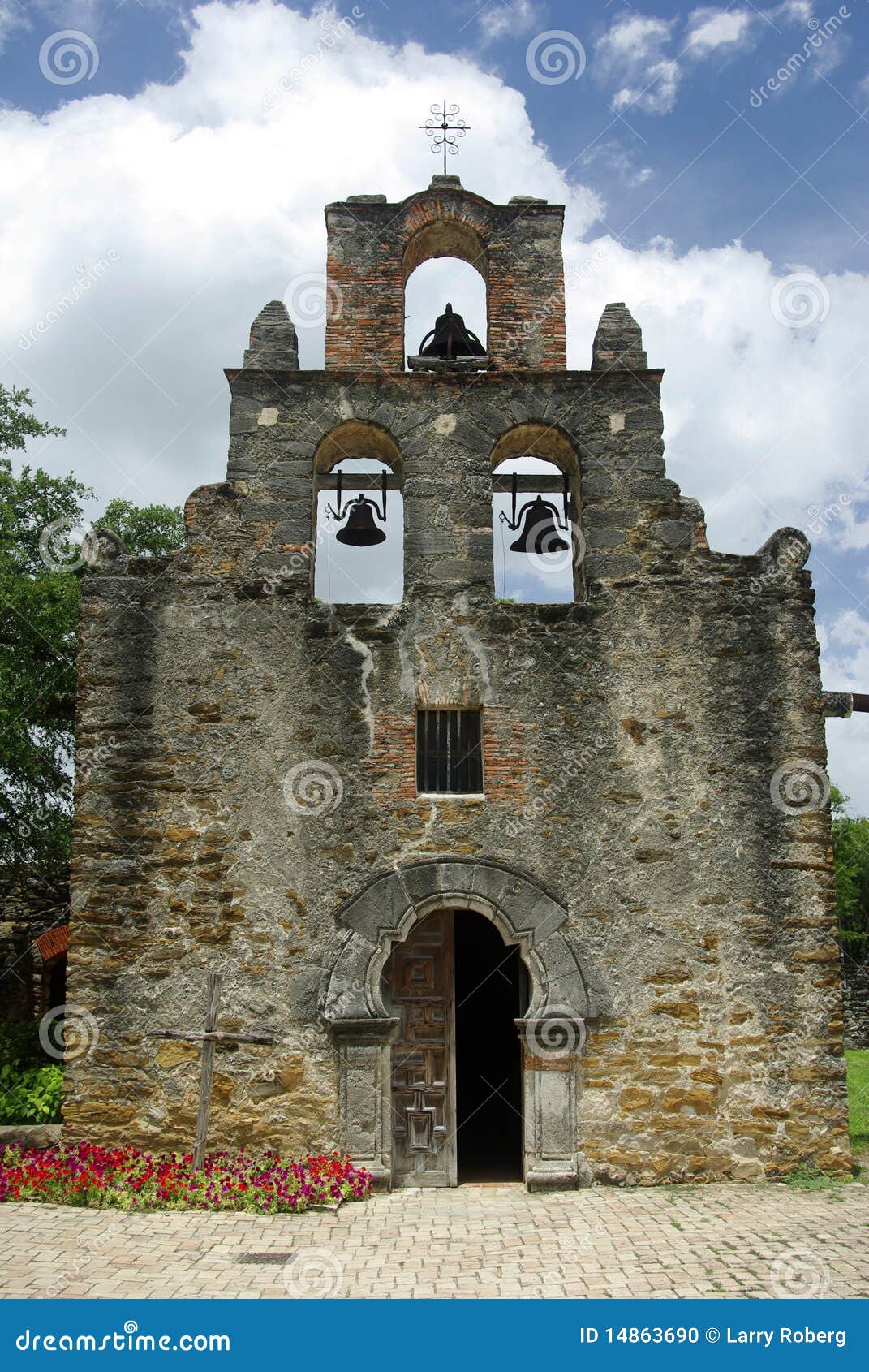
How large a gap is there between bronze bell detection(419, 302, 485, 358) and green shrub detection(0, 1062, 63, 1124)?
326 inches

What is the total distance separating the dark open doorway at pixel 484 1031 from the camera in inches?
472

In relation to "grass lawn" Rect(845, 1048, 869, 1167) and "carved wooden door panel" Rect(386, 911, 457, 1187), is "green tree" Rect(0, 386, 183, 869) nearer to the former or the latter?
"carved wooden door panel" Rect(386, 911, 457, 1187)

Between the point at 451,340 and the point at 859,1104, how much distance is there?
1049cm

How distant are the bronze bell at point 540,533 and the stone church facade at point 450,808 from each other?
0.71m

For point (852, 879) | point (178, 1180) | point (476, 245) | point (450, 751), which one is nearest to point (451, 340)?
point (476, 245)

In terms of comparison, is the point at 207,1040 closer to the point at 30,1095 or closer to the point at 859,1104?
the point at 30,1095

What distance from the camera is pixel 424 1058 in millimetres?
8539

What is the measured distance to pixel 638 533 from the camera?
9266mm

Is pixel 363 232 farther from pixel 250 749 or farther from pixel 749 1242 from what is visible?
pixel 749 1242

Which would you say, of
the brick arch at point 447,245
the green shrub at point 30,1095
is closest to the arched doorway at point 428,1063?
the green shrub at point 30,1095

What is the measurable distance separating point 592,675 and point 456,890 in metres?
2.21

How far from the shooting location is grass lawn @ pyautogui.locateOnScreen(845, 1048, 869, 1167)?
30.9 feet

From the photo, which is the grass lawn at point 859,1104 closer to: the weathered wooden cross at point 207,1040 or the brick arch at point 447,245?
the weathered wooden cross at point 207,1040

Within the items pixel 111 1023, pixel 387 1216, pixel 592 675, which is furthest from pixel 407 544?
pixel 387 1216
